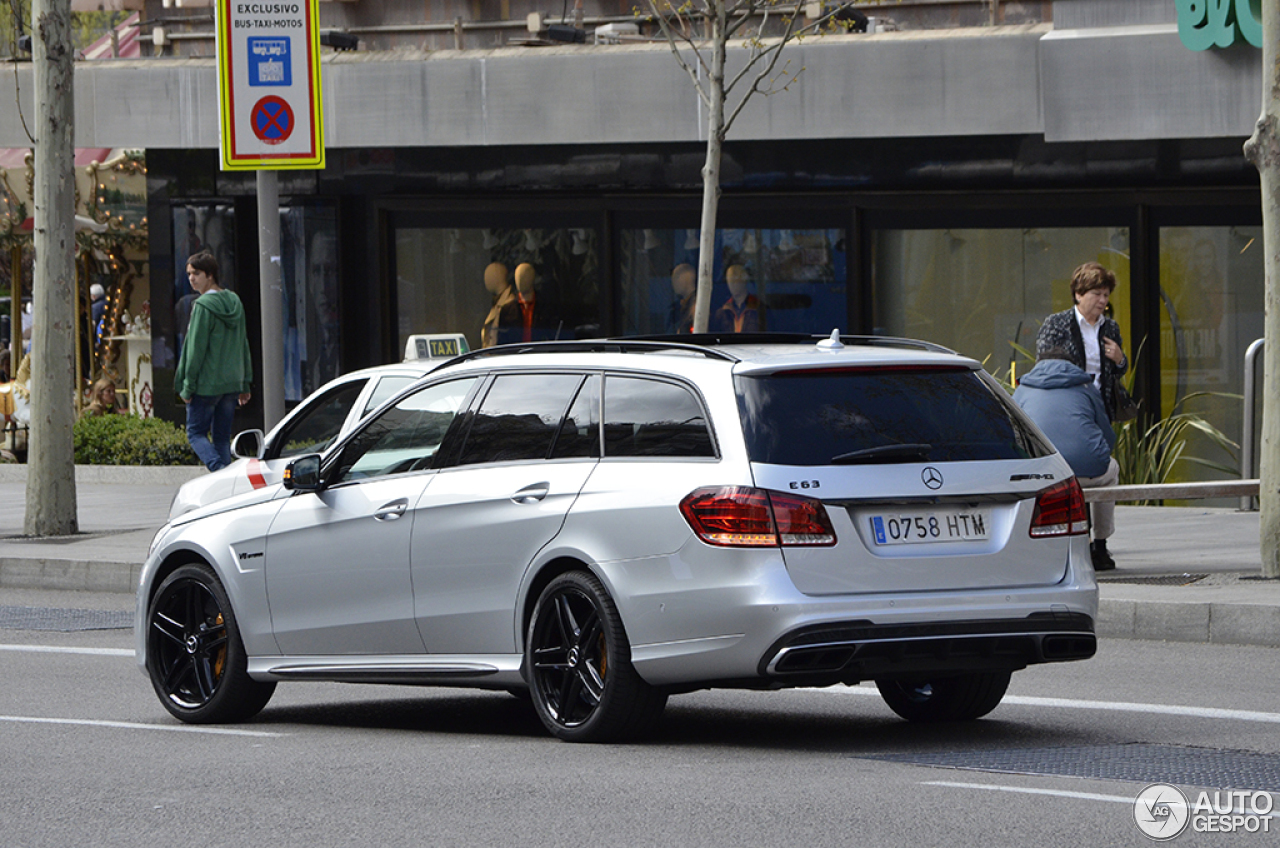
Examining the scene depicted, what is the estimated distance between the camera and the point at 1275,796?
651cm

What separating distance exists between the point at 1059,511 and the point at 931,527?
0.58 metres

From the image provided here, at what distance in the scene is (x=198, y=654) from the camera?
29.3 ft

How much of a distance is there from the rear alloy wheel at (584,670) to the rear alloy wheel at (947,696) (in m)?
1.11

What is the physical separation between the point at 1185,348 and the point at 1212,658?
8866 millimetres

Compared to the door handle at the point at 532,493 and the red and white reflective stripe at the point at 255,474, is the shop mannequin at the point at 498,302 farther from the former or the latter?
the door handle at the point at 532,493

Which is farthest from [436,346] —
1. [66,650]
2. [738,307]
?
[66,650]

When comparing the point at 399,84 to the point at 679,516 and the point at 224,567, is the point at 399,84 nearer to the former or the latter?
the point at 224,567

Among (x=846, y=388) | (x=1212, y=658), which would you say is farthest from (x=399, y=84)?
(x=846, y=388)

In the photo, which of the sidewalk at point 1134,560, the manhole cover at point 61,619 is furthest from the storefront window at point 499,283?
the manhole cover at point 61,619

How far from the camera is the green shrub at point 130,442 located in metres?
21.8

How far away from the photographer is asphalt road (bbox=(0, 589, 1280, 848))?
6141 millimetres

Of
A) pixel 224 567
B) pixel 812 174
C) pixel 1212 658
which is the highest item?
pixel 812 174

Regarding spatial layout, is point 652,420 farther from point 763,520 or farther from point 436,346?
point 436,346

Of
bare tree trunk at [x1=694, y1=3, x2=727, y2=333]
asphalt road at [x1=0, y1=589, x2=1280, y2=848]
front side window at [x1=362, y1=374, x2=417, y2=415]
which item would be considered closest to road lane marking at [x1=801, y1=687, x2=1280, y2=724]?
asphalt road at [x1=0, y1=589, x2=1280, y2=848]
